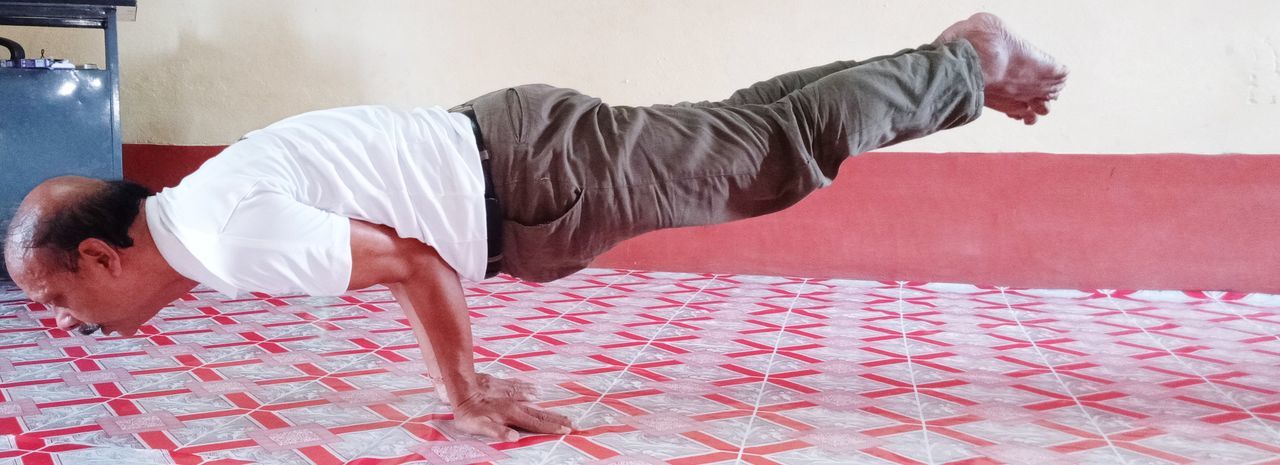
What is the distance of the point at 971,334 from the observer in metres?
3.38

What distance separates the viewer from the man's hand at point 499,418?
2.05 m

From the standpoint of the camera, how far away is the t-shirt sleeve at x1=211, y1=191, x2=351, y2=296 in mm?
1626

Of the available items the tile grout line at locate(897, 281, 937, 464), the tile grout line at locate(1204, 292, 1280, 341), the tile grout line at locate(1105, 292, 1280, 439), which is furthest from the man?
the tile grout line at locate(1204, 292, 1280, 341)

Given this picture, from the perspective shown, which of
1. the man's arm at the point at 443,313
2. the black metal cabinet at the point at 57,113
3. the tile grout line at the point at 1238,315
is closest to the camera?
the man's arm at the point at 443,313

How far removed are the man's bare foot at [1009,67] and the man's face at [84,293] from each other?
1.69 m

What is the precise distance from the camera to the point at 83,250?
1.71 meters

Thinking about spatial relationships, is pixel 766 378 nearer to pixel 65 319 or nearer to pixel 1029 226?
pixel 65 319

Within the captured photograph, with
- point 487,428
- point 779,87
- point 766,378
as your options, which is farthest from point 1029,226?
point 487,428

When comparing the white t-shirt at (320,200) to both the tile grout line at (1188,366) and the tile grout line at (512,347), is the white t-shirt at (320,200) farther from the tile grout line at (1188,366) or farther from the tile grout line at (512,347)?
the tile grout line at (1188,366)

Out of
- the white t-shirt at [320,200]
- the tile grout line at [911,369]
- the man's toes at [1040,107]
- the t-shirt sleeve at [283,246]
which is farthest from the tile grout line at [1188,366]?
the t-shirt sleeve at [283,246]

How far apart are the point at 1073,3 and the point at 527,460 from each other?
333 cm

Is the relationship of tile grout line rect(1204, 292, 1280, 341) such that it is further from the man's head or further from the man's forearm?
the man's head

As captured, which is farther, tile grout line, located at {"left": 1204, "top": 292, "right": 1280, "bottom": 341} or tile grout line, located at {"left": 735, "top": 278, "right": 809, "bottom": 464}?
tile grout line, located at {"left": 1204, "top": 292, "right": 1280, "bottom": 341}

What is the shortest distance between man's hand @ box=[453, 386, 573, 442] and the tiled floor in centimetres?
3
